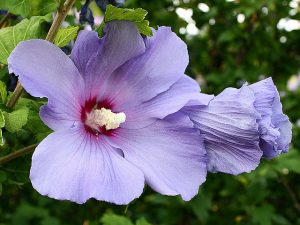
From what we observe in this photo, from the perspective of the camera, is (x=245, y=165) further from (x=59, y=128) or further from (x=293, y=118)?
(x=293, y=118)

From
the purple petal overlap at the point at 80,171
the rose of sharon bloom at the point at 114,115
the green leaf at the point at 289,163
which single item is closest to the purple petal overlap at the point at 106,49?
the rose of sharon bloom at the point at 114,115

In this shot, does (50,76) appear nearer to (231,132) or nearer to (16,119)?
(16,119)

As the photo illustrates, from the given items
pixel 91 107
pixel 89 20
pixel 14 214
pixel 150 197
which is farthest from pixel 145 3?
pixel 91 107

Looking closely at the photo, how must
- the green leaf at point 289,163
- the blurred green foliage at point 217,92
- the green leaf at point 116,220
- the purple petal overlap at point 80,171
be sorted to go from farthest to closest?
the blurred green foliage at point 217,92 < the green leaf at point 289,163 < the green leaf at point 116,220 < the purple petal overlap at point 80,171

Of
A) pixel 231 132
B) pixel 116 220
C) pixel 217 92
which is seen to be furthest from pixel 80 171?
pixel 217 92

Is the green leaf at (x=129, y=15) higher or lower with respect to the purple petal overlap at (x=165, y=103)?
higher

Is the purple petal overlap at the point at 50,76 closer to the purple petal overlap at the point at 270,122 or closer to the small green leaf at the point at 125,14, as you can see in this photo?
the small green leaf at the point at 125,14

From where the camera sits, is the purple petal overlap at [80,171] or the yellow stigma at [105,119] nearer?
the purple petal overlap at [80,171]

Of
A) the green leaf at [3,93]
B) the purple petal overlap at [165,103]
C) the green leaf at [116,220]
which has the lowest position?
the green leaf at [116,220]

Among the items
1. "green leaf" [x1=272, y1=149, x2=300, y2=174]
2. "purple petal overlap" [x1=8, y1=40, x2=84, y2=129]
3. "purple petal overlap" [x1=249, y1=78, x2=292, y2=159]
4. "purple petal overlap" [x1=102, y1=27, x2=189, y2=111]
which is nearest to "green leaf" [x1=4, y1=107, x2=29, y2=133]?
"purple petal overlap" [x1=8, y1=40, x2=84, y2=129]
